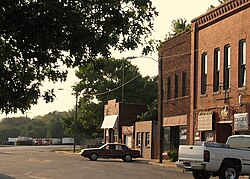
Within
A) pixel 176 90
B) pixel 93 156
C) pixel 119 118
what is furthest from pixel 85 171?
pixel 119 118

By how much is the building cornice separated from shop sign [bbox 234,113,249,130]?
250 inches

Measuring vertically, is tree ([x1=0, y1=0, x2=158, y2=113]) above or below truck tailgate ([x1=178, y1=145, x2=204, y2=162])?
above

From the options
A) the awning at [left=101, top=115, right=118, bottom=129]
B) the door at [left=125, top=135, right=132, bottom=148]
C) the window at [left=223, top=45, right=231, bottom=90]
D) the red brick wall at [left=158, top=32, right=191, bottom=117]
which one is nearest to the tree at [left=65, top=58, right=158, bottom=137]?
the awning at [left=101, top=115, right=118, bottom=129]

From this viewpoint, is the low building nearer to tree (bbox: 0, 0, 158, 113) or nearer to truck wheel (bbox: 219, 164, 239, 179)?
truck wheel (bbox: 219, 164, 239, 179)

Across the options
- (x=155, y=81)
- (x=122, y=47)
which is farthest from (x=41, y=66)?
(x=155, y=81)

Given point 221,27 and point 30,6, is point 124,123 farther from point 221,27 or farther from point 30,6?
point 30,6

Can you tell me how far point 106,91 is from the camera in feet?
299

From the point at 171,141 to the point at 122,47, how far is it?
3871 cm

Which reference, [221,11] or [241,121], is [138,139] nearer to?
[221,11]

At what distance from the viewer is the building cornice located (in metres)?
35.2

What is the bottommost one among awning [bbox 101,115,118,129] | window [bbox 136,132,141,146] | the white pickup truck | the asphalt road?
the asphalt road

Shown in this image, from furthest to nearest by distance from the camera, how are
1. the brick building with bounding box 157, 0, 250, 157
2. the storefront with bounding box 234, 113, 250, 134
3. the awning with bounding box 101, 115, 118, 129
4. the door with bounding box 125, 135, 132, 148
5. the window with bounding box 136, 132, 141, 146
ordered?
the awning with bounding box 101, 115, 118, 129
the door with bounding box 125, 135, 132, 148
the window with bounding box 136, 132, 141, 146
the brick building with bounding box 157, 0, 250, 157
the storefront with bounding box 234, 113, 250, 134

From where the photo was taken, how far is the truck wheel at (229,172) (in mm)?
22734

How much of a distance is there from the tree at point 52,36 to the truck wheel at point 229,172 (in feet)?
47.8
